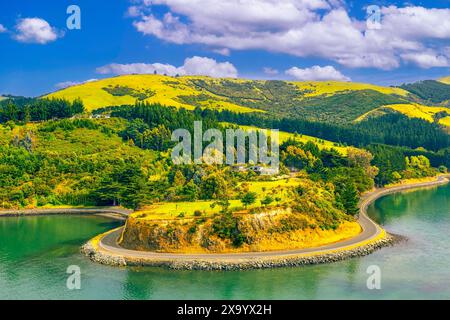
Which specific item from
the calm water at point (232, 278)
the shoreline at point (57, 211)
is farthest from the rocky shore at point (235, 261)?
the shoreline at point (57, 211)

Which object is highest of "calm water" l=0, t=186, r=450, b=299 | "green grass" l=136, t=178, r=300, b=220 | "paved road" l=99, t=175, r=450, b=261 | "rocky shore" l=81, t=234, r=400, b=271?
"green grass" l=136, t=178, r=300, b=220

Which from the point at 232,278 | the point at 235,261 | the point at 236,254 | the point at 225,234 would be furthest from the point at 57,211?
the point at 232,278

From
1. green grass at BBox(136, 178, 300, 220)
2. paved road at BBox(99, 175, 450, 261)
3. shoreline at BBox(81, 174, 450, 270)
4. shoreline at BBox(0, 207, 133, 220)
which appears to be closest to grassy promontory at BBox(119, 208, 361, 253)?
paved road at BBox(99, 175, 450, 261)

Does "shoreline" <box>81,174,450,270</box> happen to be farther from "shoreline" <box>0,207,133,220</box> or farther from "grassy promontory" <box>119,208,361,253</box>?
"shoreline" <box>0,207,133,220</box>

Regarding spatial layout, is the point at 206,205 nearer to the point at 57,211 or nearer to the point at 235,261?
the point at 235,261

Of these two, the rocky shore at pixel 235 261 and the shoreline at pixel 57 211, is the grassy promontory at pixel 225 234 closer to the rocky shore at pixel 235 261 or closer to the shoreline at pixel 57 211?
the rocky shore at pixel 235 261

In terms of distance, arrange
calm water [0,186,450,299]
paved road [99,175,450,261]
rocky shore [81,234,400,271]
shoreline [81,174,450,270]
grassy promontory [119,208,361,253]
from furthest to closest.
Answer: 1. grassy promontory [119,208,361,253]
2. paved road [99,175,450,261]
3. shoreline [81,174,450,270]
4. rocky shore [81,234,400,271]
5. calm water [0,186,450,299]

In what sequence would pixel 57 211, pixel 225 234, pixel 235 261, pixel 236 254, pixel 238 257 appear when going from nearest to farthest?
pixel 235 261 < pixel 238 257 < pixel 236 254 < pixel 225 234 < pixel 57 211

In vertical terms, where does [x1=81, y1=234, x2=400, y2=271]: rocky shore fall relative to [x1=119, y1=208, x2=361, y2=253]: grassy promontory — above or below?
below
